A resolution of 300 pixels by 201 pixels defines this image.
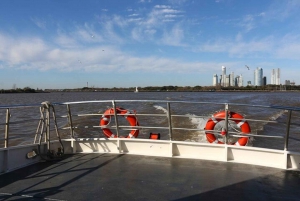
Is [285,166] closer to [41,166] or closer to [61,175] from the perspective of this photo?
[61,175]

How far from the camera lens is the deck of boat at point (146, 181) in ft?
8.81

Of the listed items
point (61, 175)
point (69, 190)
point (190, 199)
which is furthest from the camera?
point (61, 175)

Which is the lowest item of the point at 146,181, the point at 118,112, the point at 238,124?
the point at 146,181

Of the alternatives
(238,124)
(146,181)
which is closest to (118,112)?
(146,181)

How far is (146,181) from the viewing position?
10.1 ft

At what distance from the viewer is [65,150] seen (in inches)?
175

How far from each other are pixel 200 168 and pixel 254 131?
912cm

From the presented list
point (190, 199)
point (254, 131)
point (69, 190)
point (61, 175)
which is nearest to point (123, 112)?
point (61, 175)

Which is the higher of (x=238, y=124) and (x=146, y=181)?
(x=238, y=124)

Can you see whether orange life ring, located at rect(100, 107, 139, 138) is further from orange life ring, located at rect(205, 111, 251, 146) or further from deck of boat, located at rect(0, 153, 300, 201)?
orange life ring, located at rect(205, 111, 251, 146)

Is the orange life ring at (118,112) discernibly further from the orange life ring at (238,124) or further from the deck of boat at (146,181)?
the orange life ring at (238,124)

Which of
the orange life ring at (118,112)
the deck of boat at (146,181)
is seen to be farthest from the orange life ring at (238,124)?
the orange life ring at (118,112)

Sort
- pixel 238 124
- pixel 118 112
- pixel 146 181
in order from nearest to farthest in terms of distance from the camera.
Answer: pixel 146 181 → pixel 238 124 → pixel 118 112

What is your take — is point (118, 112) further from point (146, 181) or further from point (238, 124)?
point (238, 124)
